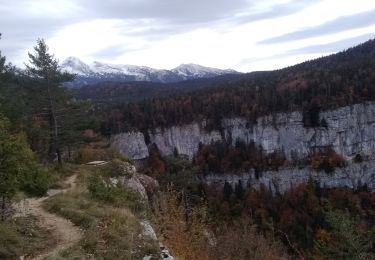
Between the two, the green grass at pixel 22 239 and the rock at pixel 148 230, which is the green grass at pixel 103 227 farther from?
the green grass at pixel 22 239

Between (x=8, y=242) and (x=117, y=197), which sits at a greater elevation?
(x=8, y=242)

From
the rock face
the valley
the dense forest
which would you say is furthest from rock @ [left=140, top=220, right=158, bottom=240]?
the dense forest

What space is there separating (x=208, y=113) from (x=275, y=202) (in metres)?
29.6

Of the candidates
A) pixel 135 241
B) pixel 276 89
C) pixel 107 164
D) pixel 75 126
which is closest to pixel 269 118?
pixel 276 89

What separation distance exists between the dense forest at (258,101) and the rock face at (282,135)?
1.48 metres

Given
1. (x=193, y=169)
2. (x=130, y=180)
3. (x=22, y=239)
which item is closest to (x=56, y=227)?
(x=22, y=239)

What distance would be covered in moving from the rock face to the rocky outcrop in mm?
4149

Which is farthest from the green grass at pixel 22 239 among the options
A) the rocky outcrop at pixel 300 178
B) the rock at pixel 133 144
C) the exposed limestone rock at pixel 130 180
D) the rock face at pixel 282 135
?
the rock at pixel 133 144

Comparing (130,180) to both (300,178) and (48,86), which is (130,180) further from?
(300,178)

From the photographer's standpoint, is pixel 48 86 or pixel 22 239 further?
pixel 48 86

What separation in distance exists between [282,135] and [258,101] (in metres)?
8.48

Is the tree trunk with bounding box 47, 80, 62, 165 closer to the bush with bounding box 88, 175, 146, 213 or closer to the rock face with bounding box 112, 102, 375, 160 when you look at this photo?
the bush with bounding box 88, 175, 146, 213

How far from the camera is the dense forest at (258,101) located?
301ft

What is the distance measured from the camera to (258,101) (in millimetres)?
100750
